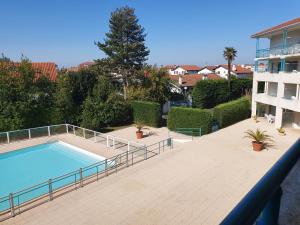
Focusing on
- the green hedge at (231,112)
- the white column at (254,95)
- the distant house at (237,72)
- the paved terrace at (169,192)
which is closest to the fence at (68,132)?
the paved terrace at (169,192)

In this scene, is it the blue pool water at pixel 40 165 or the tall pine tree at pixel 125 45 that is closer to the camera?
the blue pool water at pixel 40 165

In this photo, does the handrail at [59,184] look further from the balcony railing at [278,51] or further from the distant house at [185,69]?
the distant house at [185,69]

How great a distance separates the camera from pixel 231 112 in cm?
2683

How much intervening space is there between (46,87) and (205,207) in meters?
21.9

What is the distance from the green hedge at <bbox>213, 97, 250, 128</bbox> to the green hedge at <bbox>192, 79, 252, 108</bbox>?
621cm

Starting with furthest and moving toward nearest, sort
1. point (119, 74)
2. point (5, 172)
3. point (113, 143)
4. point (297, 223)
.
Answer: point (119, 74) → point (113, 143) → point (5, 172) → point (297, 223)

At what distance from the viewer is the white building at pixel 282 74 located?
23727 millimetres

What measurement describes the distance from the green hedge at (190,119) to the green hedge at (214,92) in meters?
11.0

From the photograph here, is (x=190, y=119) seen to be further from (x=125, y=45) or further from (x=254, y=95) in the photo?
(x=125, y=45)

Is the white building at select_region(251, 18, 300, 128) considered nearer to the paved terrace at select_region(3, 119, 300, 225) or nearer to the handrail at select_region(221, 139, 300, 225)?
the paved terrace at select_region(3, 119, 300, 225)

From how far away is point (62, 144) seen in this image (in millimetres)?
22859

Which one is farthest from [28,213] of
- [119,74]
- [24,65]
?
[119,74]

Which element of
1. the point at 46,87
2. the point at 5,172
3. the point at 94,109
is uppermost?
the point at 46,87

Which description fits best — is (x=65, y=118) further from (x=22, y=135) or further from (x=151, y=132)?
(x=151, y=132)
